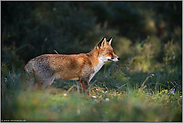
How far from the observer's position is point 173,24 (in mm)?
19578

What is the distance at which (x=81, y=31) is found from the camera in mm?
13641

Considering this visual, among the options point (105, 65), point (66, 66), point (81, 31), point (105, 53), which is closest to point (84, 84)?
point (66, 66)

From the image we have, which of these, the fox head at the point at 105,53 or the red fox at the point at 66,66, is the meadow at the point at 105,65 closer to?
the red fox at the point at 66,66

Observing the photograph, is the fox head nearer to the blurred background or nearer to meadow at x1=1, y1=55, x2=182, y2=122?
meadow at x1=1, y1=55, x2=182, y2=122

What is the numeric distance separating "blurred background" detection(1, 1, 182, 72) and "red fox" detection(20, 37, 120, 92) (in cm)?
268

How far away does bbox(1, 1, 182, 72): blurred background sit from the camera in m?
10.3

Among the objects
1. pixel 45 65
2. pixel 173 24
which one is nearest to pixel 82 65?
pixel 45 65

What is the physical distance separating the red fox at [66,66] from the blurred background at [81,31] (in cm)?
268

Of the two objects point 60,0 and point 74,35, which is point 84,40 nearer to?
point 74,35

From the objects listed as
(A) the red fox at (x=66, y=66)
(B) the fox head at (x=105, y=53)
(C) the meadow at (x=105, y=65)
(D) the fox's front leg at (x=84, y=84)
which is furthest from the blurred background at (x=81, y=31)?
(D) the fox's front leg at (x=84, y=84)

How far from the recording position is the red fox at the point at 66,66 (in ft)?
16.1

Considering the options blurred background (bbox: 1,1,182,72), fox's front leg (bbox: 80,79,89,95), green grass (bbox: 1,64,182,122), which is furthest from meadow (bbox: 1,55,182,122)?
blurred background (bbox: 1,1,182,72)

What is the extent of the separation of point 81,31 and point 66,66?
871 centimetres

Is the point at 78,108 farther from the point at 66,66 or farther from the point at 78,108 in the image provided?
the point at 66,66
